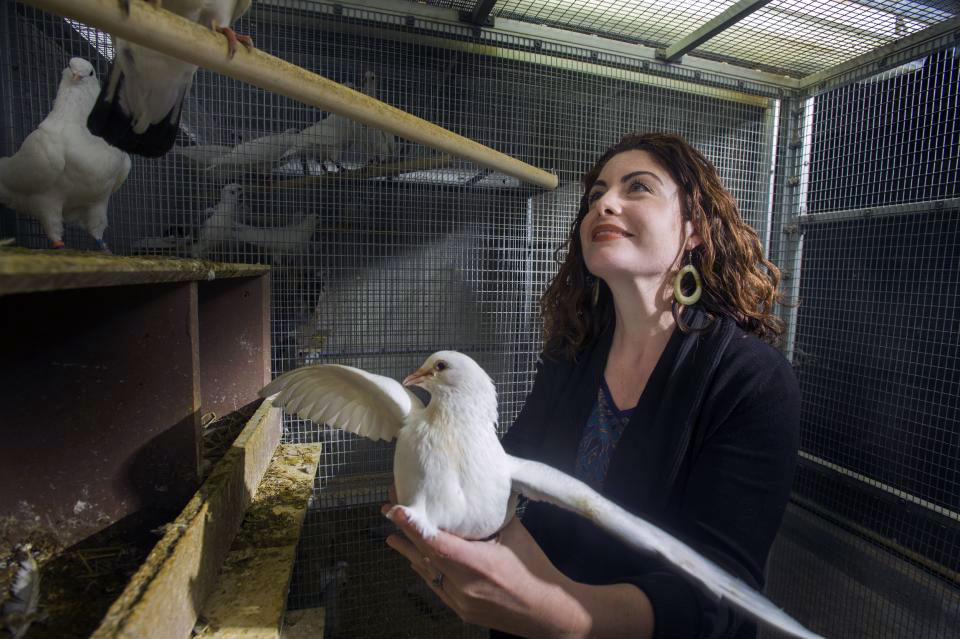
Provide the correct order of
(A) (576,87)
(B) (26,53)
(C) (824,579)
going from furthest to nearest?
(A) (576,87) < (C) (824,579) < (B) (26,53)

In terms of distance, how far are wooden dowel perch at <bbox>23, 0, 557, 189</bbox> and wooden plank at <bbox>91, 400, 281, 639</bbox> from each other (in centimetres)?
61

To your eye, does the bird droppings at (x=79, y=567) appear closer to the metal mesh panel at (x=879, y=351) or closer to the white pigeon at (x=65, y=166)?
the white pigeon at (x=65, y=166)

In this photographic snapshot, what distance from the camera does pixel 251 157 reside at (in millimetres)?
1767

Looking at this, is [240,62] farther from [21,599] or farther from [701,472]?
[701,472]

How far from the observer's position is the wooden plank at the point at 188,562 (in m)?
0.43

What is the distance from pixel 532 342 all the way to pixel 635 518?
1.38 metres

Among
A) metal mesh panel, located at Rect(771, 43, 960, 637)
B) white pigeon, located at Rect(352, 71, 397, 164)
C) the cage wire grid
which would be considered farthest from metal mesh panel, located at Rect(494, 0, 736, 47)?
metal mesh panel, located at Rect(771, 43, 960, 637)

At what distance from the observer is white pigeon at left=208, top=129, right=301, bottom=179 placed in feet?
5.75

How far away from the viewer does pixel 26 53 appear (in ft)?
5.15

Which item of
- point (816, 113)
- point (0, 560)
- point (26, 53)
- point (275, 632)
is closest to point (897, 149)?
point (816, 113)

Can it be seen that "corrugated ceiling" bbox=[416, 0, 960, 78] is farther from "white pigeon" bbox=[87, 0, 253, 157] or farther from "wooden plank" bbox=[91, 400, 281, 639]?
"wooden plank" bbox=[91, 400, 281, 639]

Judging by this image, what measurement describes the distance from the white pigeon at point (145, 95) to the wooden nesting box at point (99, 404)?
73 cm

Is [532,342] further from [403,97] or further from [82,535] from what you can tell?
[82,535]

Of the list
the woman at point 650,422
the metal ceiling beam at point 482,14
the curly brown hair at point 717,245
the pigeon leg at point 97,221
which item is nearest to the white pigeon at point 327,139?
the metal ceiling beam at point 482,14
